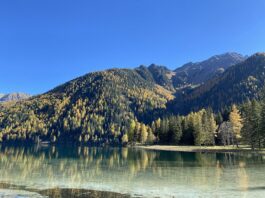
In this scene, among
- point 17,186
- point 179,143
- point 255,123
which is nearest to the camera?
point 17,186

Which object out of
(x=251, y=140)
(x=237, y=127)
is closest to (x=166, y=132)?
(x=237, y=127)

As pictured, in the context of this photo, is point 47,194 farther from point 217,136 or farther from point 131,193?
point 217,136

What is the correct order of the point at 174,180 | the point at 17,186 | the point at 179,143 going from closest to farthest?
the point at 17,186
the point at 174,180
the point at 179,143

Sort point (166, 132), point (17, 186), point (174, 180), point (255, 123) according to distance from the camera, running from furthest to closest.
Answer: point (166, 132) → point (255, 123) → point (174, 180) → point (17, 186)

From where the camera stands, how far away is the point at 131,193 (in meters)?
40.0

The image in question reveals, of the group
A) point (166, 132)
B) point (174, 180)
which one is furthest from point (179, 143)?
point (174, 180)

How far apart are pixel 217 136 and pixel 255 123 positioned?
46.6m

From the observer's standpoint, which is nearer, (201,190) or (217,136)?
(201,190)

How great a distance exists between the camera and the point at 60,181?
5191 centimetres

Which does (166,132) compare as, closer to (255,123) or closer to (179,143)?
(179,143)

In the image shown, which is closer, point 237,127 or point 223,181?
point 223,181

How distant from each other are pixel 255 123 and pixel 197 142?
46144 millimetres

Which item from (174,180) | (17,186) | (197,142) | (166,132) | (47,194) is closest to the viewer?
(47,194)

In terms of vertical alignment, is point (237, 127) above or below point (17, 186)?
above
